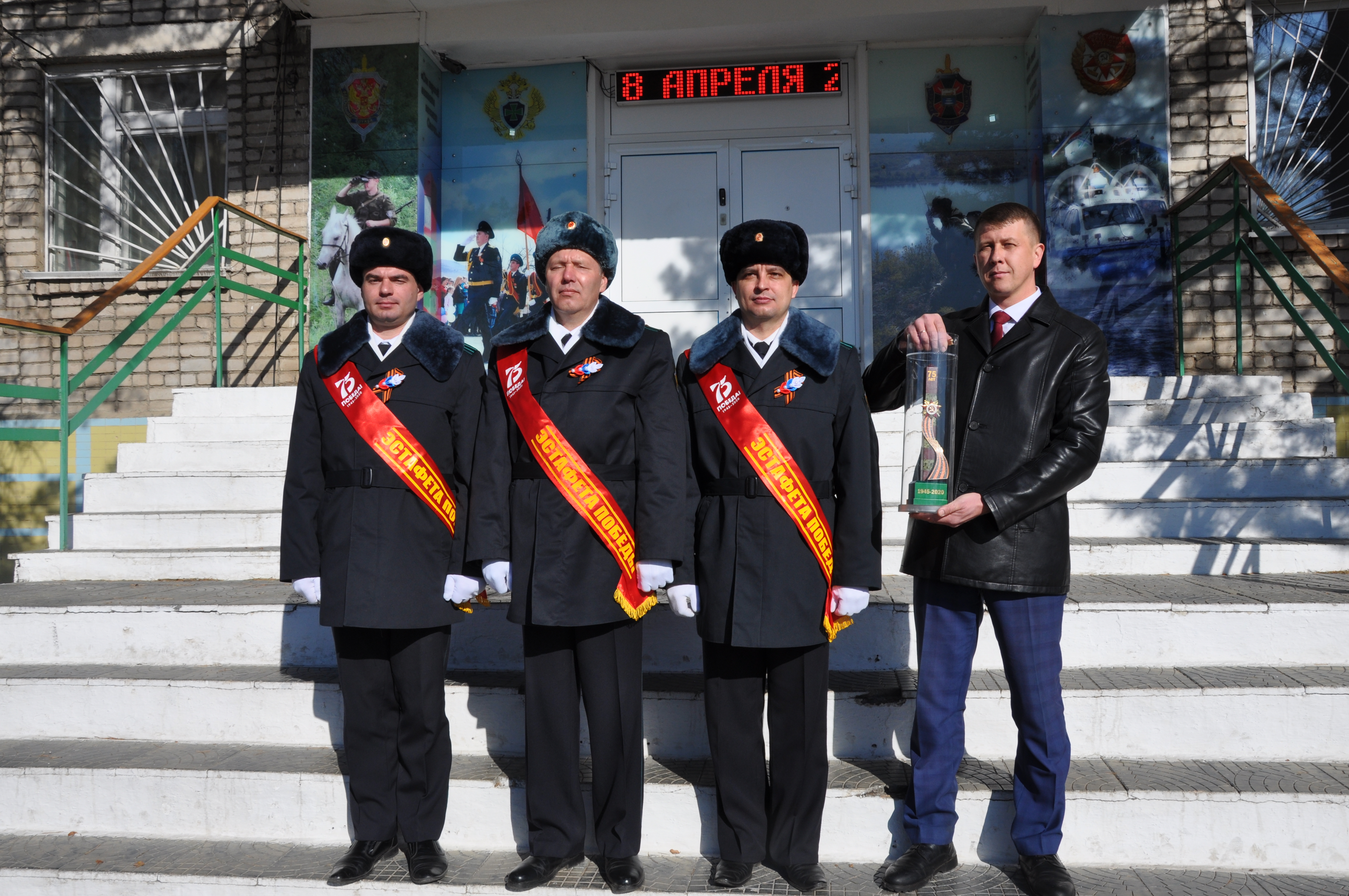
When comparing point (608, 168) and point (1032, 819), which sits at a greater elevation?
point (608, 168)

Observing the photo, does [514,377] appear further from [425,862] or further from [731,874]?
[731,874]

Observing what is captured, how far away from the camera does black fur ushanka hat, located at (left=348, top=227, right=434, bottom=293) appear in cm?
279

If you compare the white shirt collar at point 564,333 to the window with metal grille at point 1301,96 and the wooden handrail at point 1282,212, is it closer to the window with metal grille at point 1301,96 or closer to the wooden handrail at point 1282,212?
the wooden handrail at point 1282,212

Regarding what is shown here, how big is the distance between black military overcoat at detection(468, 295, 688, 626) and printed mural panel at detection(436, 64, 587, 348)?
15.7 ft

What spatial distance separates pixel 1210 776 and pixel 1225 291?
480 centimetres

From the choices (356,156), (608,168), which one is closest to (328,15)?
(356,156)

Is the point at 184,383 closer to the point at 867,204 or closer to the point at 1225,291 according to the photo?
the point at 867,204

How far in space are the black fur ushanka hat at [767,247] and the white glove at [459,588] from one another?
1.16 metres

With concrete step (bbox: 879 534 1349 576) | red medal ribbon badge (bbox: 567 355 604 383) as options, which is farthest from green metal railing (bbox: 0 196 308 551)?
concrete step (bbox: 879 534 1349 576)

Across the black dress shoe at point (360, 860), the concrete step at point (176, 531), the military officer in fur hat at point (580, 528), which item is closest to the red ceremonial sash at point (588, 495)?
the military officer in fur hat at point (580, 528)

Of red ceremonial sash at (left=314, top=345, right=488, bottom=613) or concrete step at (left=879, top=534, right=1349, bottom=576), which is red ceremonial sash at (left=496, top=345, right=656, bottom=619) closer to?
red ceremonial sash at (left=314, top=345, right=488, bottom=613)

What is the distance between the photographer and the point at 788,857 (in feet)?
8.45

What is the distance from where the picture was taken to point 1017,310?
2598 mm

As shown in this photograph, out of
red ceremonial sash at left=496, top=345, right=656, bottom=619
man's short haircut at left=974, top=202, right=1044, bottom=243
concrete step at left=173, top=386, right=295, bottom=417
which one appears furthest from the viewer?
concrete step at left=173, top=386, right=295, bottom=417
